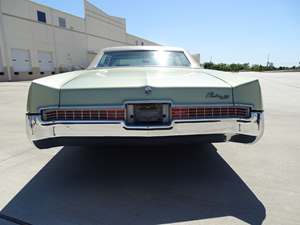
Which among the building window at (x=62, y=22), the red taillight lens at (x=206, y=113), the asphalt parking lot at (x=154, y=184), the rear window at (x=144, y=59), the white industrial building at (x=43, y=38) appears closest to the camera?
the asphalt parking lot at (x=154, y=184)

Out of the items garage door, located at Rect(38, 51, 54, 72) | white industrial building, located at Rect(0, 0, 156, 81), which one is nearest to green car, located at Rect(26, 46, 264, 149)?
white industrial building, located at Rect(0, 0, 156, 81)

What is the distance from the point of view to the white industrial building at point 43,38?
81.5 feet

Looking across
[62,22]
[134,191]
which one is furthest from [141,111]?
[62,22]

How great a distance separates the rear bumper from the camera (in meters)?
2.28

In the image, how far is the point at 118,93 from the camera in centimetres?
226

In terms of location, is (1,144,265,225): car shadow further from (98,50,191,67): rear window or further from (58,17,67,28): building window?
(58,17,67,28): building window

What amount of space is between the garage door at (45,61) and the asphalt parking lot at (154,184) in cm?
2771

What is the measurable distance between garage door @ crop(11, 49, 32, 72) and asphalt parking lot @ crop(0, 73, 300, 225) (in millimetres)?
24699

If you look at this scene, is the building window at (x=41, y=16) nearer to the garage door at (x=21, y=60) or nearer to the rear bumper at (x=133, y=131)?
the garage door at (x=21, y=60)

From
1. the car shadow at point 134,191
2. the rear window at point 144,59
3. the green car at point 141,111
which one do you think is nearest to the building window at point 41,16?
the rear window at point 144,59

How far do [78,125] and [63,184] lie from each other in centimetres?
90

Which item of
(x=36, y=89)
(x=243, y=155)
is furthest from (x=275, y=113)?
(x=36, y=89)

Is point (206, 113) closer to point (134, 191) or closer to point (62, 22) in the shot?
point (134, 191)

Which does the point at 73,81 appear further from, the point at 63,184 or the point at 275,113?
Answer: the point at 275,113
